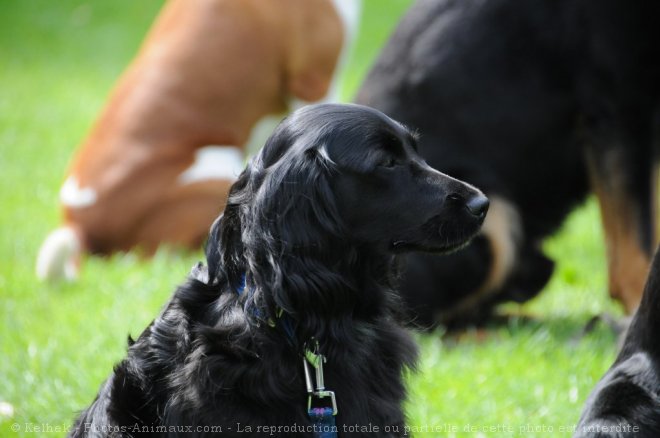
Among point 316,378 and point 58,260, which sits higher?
point 58,260

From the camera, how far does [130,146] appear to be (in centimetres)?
587

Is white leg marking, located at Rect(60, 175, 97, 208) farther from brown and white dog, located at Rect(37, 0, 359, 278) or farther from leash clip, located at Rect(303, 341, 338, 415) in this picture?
leash clip, located at Rect(303, 341, 338, 415)

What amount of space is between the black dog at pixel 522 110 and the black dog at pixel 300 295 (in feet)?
5.92

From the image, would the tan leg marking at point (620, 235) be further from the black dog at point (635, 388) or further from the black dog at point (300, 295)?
the black dog at point (300, 295)

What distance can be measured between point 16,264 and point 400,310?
342 cm

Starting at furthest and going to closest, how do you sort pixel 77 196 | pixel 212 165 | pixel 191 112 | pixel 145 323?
pixel 191 112, pixel 212 165, pixel 77 196, pixel 145 323

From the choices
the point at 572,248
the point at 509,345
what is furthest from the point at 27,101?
the point at 509,345

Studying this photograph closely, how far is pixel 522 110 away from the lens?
4.53 metres

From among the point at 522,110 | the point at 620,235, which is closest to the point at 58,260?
the point at 522,110

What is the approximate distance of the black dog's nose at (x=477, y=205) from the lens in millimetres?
2699

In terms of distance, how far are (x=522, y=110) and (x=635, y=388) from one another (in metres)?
2.08

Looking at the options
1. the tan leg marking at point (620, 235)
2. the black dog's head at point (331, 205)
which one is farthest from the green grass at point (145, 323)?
the black dog's head at point (331, 205)

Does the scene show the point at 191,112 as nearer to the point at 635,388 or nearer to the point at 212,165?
the point at 212,165

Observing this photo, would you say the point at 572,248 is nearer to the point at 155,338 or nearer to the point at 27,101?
the point at 155,338
